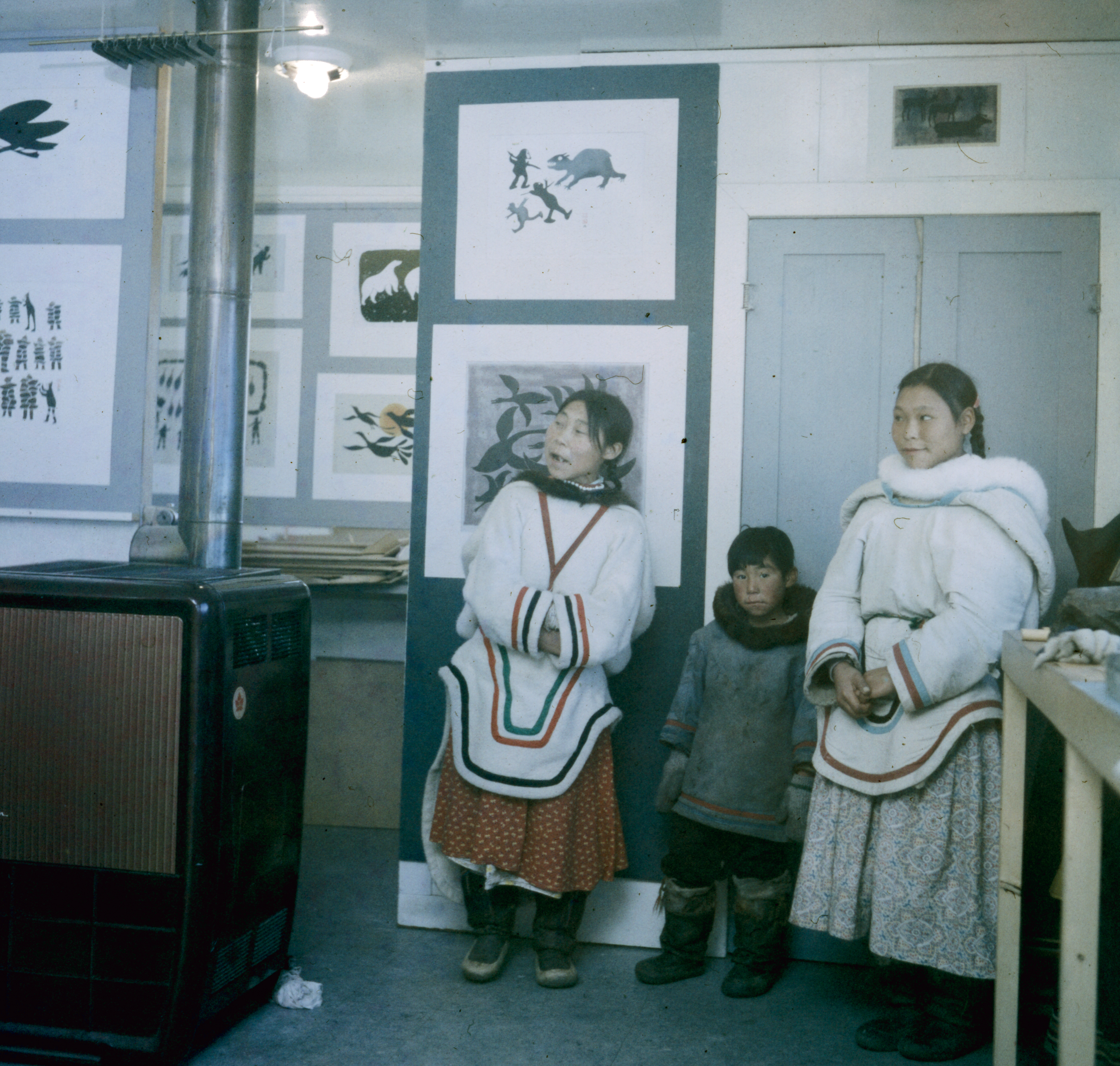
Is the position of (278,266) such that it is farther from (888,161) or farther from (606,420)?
(888,161)

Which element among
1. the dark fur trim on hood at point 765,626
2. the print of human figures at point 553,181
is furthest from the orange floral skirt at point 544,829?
the print of human figures at point 553,181

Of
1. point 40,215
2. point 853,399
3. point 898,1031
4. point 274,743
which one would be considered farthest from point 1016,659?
point 40,215

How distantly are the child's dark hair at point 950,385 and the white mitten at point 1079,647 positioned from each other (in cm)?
95

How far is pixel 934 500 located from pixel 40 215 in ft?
9.41

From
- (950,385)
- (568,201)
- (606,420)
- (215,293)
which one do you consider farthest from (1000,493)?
(215,293)

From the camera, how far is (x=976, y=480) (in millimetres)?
2115

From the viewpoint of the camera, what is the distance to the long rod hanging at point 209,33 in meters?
2.60

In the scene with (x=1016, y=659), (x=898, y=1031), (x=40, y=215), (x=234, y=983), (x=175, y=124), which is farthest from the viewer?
(x=175, y=124)

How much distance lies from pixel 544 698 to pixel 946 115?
183 centimetres

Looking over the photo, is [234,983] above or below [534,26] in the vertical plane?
below

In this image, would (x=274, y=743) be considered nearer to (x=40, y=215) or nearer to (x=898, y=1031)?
(x=898, y=1031)

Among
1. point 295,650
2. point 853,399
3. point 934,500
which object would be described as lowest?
point 295,650

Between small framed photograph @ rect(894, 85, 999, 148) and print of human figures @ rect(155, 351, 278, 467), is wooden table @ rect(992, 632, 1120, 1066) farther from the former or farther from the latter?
print of human figures @ rect(155, 351, 278, 467)

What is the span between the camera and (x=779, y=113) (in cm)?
270
